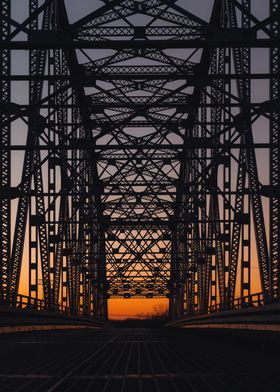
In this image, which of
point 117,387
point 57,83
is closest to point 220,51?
point 57,83

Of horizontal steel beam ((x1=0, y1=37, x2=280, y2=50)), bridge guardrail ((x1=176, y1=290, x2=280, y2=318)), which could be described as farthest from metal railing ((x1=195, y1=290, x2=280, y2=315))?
horizontal steel beam ((x1=0, y1=37, x2=280, y2=50))

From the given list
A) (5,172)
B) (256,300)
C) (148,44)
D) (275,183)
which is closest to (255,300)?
(256,300)

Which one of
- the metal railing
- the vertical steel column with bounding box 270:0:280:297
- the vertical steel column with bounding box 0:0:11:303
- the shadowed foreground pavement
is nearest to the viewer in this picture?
the shadowed foreground pavement

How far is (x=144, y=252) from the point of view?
9212 cm

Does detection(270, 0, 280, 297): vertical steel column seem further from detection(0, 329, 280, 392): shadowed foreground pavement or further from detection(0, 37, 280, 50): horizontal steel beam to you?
detection(0, 329, 280, 392): shadowed foreground pavement

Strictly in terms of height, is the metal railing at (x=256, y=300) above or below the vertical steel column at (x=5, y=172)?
below

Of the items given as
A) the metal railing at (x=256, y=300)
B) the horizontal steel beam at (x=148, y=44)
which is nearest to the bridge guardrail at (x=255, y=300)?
the metal railing at (x=256, y=300)

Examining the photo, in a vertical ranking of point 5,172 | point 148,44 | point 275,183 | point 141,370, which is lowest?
point 141,370

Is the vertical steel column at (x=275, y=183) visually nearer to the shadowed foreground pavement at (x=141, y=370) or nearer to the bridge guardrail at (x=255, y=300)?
the bridge guardrail at (x=255, y=300)

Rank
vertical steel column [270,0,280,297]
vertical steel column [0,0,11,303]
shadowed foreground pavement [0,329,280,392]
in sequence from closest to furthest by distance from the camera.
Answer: shadowed foreground pavement [0,329,280,392], vertical steel column [270,0,280,297], vertical steel column [0,0,11,303]

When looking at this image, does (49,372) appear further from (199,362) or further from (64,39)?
(64,39)

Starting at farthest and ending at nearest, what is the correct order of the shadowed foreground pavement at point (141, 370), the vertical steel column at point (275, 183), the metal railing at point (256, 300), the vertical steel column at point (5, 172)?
the vertical steel column at point (5, 172) → the vertical steel column at point (275, 183) → the metal railing at point (256, 300) → the shadowed foreground pavement at point (141, 370)

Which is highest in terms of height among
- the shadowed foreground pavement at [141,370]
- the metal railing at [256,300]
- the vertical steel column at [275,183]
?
the vertical steel column at [275,183]

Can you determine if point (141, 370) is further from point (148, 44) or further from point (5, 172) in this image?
point (5, 172)
